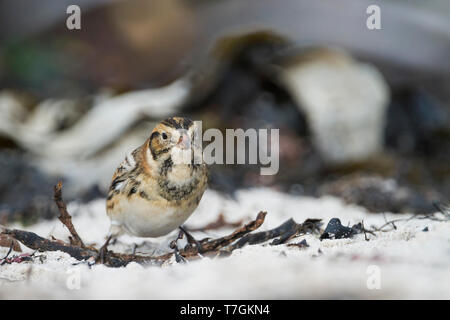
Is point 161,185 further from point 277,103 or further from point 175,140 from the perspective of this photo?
point 277,103

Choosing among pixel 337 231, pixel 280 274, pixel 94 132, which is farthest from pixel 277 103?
pixel 280 274

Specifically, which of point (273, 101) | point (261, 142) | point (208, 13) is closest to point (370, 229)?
point (261, 142)

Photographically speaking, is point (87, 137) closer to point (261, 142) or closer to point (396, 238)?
point (261, 142)

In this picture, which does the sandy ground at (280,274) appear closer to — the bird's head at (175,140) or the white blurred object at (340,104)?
the bird's head at (175,140)
